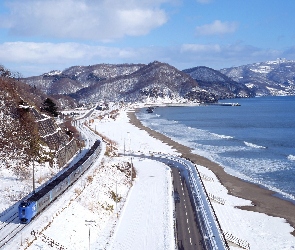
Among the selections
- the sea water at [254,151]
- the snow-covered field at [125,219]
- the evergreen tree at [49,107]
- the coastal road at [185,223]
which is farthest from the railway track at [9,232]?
the evergreen tree at [49,107]

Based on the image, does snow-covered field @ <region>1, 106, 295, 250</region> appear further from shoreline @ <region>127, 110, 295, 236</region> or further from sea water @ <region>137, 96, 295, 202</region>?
sea water @ <region>137, 96, 295, 202</region>

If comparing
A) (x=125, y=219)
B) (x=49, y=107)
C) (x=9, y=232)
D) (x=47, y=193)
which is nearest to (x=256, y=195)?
(x=125, y=219)

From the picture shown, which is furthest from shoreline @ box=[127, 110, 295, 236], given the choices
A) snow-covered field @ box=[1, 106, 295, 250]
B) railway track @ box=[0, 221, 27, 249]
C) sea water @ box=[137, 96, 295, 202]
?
railway track @ box=[0, 221, 27, 249]

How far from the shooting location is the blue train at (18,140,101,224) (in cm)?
3139

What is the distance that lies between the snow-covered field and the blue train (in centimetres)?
83

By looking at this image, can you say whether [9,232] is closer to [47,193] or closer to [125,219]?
[47,193]

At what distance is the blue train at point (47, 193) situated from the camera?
103 feet

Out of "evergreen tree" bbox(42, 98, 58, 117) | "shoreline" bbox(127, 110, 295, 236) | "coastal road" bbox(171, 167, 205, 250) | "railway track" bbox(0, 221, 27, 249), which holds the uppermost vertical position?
"evergreen tree" bbox(42, 98, 58, 117)

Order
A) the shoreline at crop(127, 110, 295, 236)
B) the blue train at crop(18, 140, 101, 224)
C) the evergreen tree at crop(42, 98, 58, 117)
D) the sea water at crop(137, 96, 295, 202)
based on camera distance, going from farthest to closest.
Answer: the evergreen tree at crop(42, 98, 58, 117) < the sea water at crop(137, 96, 295, 202) < the shoreline at crop(127, 110, 295, 236) < the blue train at crop(18, 140, 101, 224)

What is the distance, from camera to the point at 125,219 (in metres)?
37.8

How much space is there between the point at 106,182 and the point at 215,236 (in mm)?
17739

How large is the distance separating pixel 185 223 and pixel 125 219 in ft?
19.9

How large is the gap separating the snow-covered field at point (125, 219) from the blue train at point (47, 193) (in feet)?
2.73

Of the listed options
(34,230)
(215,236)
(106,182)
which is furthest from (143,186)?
(34,230)
